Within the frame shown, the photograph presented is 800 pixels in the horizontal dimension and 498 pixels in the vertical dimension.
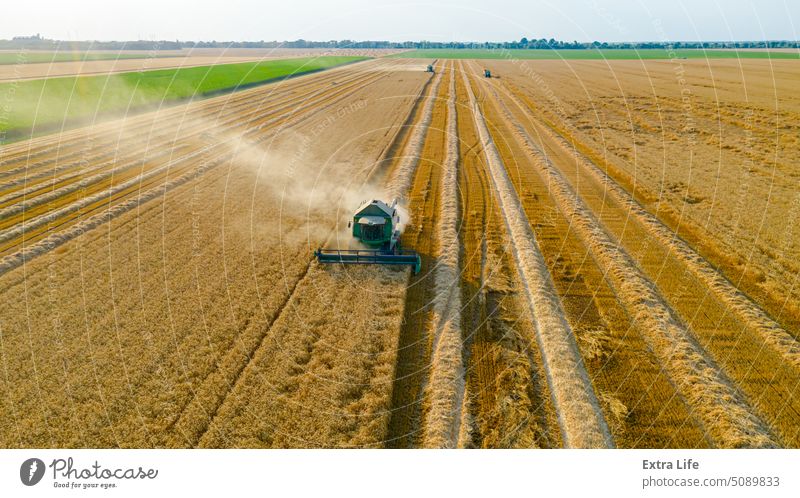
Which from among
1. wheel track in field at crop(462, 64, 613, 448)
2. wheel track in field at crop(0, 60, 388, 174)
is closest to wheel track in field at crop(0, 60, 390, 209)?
wheel track in field at crop(0, 60, 388, 174)

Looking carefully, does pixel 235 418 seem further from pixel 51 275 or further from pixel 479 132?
pixel 479 132

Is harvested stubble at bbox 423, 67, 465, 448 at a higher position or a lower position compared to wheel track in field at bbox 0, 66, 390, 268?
lower

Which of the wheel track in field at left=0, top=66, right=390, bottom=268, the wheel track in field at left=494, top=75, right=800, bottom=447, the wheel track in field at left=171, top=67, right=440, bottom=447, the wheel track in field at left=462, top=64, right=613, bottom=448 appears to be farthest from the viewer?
the wheel track in field at left=0, top=66, right=390, bottom=268

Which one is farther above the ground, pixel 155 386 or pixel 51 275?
pixel 51 275

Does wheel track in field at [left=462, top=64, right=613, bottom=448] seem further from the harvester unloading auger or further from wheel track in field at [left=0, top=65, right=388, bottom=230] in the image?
wheel track in field at [left=0, top=65, right=388, bottom=230]

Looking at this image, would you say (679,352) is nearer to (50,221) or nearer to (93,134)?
(50,221)

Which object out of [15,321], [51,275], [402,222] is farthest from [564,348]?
[51,275]

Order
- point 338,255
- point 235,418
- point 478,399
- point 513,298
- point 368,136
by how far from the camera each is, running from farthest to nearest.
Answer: point 368,136, point 338,255, point 513,298, point 478,399, point 235,418
